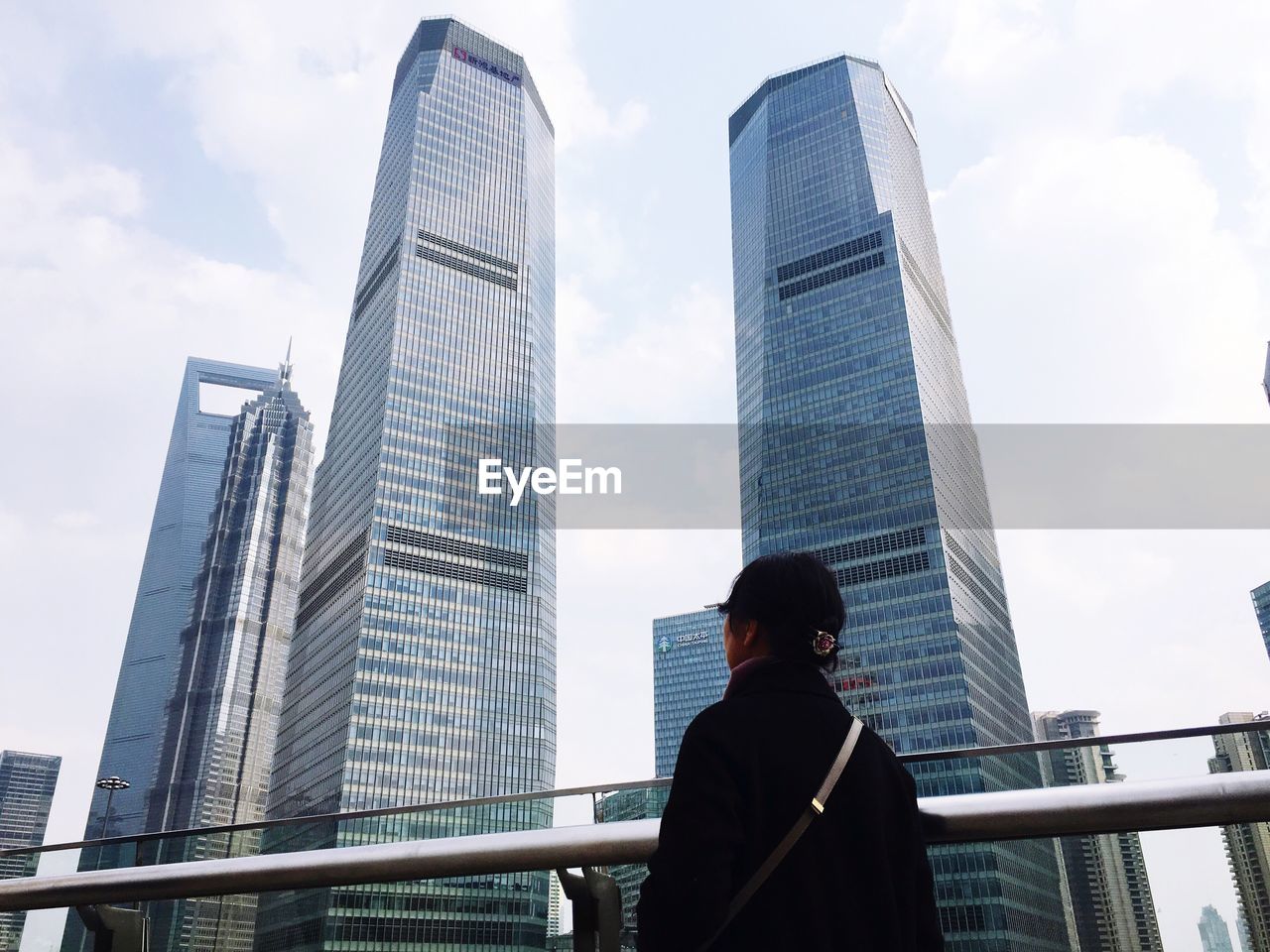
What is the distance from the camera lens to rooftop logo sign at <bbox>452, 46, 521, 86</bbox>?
11519 centimetres

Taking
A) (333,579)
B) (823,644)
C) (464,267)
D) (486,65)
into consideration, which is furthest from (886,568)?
(823,644)

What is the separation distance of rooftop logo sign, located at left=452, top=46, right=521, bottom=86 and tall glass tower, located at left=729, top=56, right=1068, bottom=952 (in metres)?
30.7

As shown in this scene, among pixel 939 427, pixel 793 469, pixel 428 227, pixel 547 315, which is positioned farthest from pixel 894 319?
pixel 428 227

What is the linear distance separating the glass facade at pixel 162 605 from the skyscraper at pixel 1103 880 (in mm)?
145946

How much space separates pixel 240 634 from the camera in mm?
133250

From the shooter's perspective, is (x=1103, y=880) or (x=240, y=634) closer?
(x=1103, y=880)

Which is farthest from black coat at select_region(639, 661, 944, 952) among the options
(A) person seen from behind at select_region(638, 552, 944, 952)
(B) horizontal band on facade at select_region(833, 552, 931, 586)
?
(B) horizontal band on facade at select_region(833, 552, 931, 586)

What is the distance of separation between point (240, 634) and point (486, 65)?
280ft

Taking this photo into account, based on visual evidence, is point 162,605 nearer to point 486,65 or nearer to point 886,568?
point 486,65

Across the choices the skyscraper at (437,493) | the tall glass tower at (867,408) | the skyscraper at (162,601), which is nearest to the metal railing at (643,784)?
the tall glass tower at (867,408)

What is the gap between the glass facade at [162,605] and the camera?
442ft

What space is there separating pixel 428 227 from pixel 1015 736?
79049 mm

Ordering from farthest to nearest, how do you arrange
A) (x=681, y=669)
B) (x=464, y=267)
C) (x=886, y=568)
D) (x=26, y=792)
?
(x=26, y=792) → (x=681, y=669) → (x=464, y=267) → (x=886, y=568)

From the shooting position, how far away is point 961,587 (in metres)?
80.0
